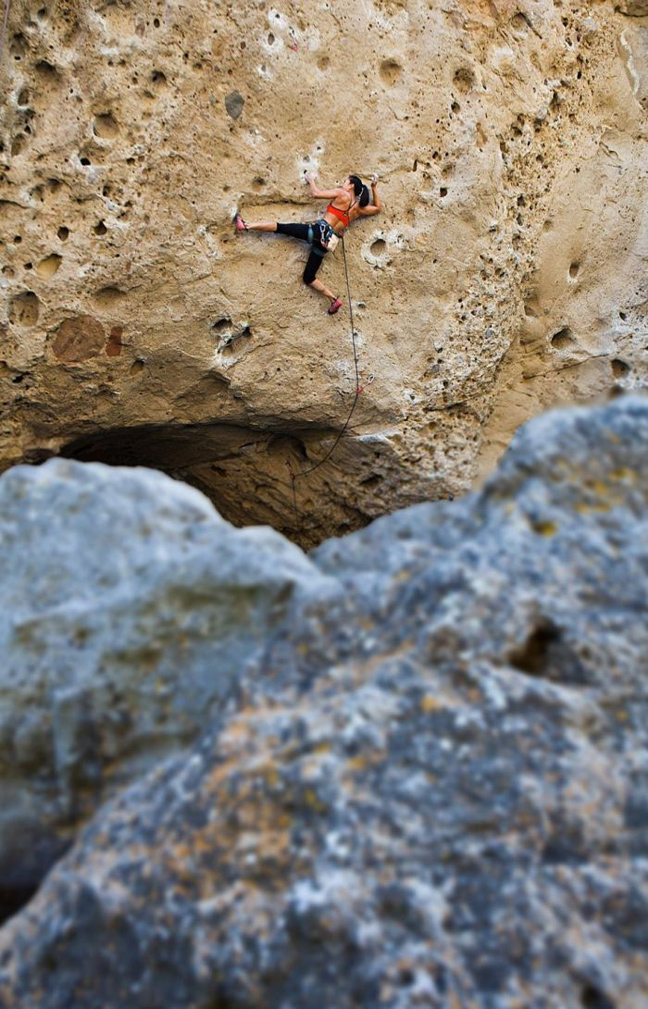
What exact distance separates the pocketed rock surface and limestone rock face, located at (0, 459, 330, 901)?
0.07 meters

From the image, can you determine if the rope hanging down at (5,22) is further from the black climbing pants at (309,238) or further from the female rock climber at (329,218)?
the black climbing pants at (309,238)

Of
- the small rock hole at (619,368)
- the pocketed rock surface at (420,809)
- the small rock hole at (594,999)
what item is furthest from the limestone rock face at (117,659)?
the small rock hole at (619,368)

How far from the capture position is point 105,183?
3609 mm

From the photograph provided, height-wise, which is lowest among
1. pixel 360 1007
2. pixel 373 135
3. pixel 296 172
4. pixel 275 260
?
pixel 360 1007

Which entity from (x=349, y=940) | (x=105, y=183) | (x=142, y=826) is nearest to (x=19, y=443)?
(x=105, y=183)

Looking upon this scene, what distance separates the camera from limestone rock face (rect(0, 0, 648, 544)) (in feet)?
11.8

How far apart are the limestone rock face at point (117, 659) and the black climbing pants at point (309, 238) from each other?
2316mm

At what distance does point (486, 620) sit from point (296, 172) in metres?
2.71

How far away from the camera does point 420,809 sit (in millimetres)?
1534

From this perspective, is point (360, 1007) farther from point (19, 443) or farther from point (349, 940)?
point (19, 443)

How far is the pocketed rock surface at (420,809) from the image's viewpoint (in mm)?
1462

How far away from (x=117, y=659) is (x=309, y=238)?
8.35 feet

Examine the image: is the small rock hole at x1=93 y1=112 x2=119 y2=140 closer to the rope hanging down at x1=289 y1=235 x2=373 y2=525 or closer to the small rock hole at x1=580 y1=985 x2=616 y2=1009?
the rope hanging down at x1=289 y1=235 x2=373 y2=525

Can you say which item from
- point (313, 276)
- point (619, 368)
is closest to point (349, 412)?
point (313, 276)
